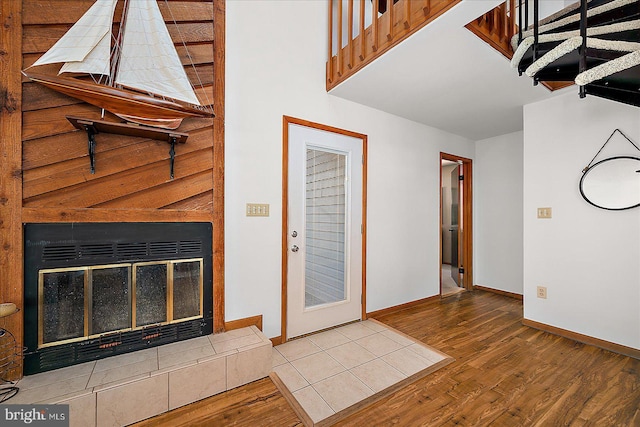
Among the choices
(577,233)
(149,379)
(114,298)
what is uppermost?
(577,233)

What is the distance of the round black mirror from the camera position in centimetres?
219

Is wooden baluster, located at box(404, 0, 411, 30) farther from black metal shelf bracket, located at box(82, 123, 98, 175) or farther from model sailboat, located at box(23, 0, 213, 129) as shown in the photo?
black metal shelf bracket, located at box(82, 123, 98, 175)

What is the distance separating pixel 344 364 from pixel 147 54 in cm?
256

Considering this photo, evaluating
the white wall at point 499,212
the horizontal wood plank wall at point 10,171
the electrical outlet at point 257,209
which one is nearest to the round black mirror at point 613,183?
the white wall at point 499,212

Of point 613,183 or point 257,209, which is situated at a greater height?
point 613,183

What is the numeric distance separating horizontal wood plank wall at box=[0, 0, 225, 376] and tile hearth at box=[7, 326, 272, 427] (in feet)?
0.99

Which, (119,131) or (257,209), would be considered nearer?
(119,131)

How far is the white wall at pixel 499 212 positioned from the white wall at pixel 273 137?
70.2 inches

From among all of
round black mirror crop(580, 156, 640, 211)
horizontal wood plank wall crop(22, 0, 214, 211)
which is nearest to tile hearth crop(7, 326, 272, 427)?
horizontal wood plank wall crop(22, 0, 214, 211)

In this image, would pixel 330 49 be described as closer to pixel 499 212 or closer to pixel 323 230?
pixel 323 230

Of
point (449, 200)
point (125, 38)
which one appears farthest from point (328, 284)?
point (449, 200)

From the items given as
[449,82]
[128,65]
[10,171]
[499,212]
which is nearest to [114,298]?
[10,171]

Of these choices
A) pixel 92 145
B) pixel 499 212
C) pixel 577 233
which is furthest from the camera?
pixel 499 212

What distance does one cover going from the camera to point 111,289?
172cm
